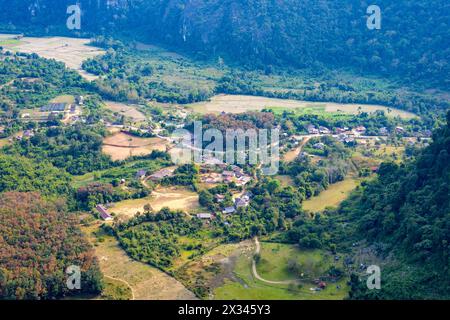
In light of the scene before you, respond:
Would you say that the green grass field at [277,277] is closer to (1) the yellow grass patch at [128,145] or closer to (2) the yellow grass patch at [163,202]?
(2) the yellow grass patch at [163,202]

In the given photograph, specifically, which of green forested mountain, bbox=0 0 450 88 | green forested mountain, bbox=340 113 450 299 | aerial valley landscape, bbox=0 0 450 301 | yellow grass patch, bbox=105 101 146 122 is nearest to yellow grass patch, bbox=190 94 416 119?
aerial valley landscape, bbox=0 0 450 301

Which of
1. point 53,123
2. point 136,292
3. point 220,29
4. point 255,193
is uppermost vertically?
point 220,29

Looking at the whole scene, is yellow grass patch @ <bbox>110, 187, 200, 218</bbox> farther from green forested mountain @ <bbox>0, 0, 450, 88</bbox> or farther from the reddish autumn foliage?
green forested mountain @ <bbox>0, 0, 450, 88</bbox>

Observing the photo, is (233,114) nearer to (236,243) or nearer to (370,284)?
(236,243)

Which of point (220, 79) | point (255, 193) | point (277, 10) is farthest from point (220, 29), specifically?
point (255, 193)

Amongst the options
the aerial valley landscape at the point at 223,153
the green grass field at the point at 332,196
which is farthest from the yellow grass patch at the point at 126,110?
the green grass field at the point at 332,196

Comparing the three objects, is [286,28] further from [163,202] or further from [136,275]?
[136,275]

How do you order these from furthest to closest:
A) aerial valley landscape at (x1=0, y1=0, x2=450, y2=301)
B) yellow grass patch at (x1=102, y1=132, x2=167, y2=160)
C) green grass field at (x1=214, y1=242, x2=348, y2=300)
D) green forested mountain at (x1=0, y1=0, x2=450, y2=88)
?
green forested mountain at (x1=0, y1=0, x2=450, y2=88) → yellow grass patch at (x1=102, y1=132, x2=167, y2=160) → aerial valley landscape at (x1=0, y1=0, x2=450, y2=301) → green grass field at (x1=214, y1=242, x2=348, y2=300)
